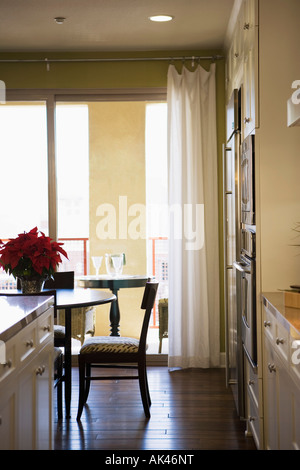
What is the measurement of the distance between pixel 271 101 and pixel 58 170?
2725 mm

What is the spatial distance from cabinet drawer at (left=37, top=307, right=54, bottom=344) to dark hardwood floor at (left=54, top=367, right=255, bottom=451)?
956 millimetres

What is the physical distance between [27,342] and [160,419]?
1.82 m

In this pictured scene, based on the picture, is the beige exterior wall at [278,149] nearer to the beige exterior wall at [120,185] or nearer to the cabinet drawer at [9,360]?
the cabinet drawer at [9,360]

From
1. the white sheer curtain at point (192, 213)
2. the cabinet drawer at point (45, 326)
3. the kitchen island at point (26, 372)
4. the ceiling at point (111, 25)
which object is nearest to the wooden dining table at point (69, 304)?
the cabinet drawer at point (45, 326)

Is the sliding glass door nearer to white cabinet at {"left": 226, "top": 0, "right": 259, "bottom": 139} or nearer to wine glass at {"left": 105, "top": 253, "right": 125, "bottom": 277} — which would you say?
wine glass at {"left": 105, "top": 253, "right": 125, "bottom": 277}

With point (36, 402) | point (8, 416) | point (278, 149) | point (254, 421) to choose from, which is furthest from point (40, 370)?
point (278, 149)

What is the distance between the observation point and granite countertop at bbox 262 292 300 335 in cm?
222

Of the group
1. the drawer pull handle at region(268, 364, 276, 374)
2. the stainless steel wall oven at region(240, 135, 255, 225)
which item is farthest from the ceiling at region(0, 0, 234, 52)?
the drawer pull handle at region(268, 364, 276, 374)

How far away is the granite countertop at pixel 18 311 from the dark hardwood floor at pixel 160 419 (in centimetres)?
109

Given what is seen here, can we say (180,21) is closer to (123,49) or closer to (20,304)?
(123,49)

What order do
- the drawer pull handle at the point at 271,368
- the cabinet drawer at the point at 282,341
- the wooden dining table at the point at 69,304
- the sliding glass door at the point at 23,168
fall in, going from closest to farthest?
the cabinet drawer at the point at 282,341, the drawer pull handle at the point at 271,368, the wooden dining table at the point at 69,304, the sliding glass door at the point at 23,168

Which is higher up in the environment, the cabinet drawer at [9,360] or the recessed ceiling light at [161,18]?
the recessed ceiling light at [161,18]

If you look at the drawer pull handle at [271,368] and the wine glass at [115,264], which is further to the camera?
the wine glass at [115,264]

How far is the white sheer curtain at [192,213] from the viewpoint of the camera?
5.20 metres
